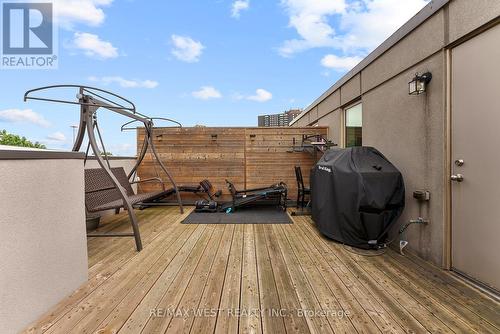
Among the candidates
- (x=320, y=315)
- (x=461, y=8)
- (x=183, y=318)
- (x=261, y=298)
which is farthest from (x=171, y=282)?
(x=461, y=8)

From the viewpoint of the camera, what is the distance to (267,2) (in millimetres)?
6762

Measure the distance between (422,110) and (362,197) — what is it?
1.20m

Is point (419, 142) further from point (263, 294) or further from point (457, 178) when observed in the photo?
point (263, 294)

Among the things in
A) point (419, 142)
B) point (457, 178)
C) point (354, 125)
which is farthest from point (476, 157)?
point (354, 125)

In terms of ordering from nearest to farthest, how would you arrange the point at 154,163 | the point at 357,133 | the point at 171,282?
the point at 171,282 < the point at 357,133 < the point at 154,163

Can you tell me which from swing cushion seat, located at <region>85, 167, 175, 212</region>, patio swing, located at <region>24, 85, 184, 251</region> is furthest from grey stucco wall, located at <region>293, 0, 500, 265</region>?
swing cushion seat, located at <region>85, 167, 175, 212</region>

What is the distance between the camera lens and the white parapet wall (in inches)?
55.7

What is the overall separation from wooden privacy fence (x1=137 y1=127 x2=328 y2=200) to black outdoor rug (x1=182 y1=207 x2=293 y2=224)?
1.00 meters

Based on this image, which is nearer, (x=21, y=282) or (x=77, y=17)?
(x=21, y=282)

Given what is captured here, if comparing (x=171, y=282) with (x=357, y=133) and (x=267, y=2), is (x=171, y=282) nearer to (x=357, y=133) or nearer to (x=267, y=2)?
(x=357, y=133)

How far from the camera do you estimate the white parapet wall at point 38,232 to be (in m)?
1.42

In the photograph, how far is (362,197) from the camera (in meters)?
2.74

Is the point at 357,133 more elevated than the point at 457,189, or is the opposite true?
the point at 357,133

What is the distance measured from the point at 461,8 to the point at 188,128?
5.25 metres
